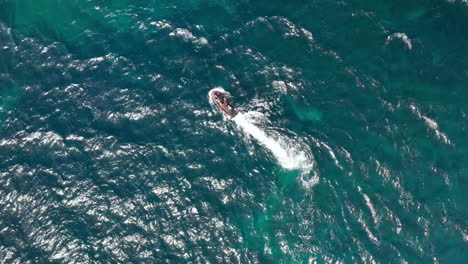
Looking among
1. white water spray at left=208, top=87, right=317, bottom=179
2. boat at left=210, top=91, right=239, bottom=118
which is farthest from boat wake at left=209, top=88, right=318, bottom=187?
boat at left=210, top=91, right=239, bottom=118

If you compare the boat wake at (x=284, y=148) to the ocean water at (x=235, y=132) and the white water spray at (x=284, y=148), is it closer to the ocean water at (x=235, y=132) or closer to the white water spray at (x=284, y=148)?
the white water spray at (x=284, y=148)

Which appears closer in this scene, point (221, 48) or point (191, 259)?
point (191, 259)

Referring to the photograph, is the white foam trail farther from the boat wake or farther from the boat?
the boat

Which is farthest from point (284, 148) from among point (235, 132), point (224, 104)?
point (224, 104)

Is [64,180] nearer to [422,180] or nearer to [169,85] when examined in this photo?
[169,85]

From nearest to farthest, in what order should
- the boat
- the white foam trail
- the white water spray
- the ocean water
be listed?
1. the ocean water
2. the white water spray
3. the white foam trail
4. the boat

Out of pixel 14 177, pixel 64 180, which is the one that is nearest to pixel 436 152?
pixel 64 180
